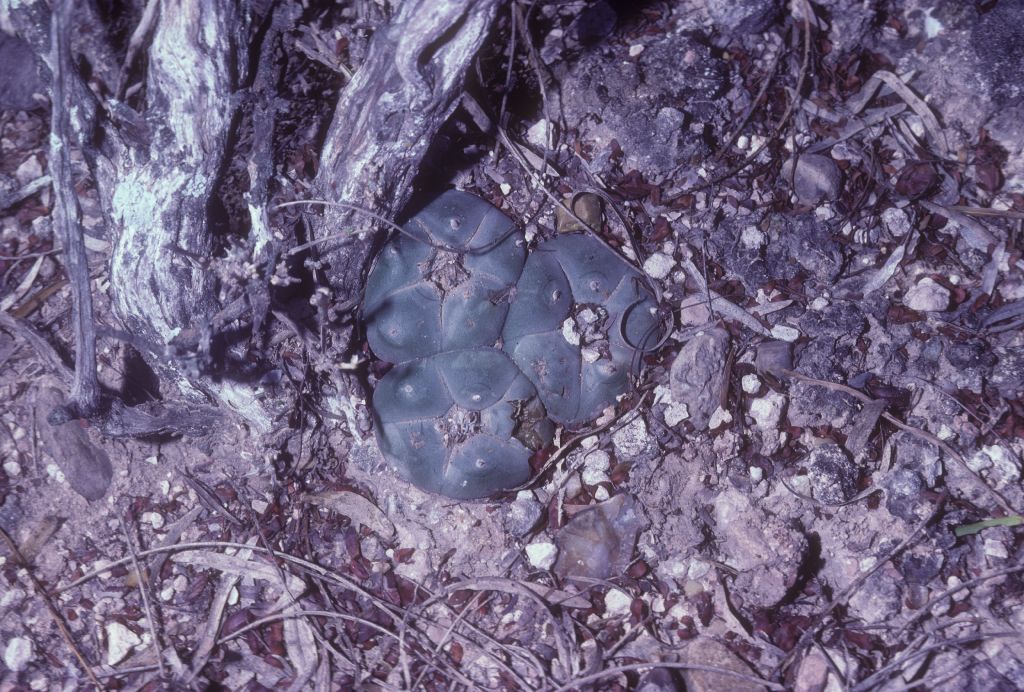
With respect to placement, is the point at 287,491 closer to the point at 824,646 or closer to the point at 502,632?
the point at 502,632

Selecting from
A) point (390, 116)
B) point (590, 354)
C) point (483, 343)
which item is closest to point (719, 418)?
point (590, 354)

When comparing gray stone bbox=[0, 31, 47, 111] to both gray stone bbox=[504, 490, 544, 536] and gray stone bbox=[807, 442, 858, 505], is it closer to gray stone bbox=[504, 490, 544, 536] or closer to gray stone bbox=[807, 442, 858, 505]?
gray stone bbox=[504, 490, 544, 536]

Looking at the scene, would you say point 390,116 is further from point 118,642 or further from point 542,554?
point 118,642

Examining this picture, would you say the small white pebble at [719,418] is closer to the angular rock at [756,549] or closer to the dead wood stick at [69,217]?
the angular rock at [756,549]

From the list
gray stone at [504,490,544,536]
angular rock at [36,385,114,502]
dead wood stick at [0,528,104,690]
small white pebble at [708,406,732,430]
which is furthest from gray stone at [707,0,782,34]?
dead wood stick at [0,528,104,690]

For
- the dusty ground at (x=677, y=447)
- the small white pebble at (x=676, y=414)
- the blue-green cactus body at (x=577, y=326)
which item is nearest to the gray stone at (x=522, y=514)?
the dusty ground at (x=677, y=447)

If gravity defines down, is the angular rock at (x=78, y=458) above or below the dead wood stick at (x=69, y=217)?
below
